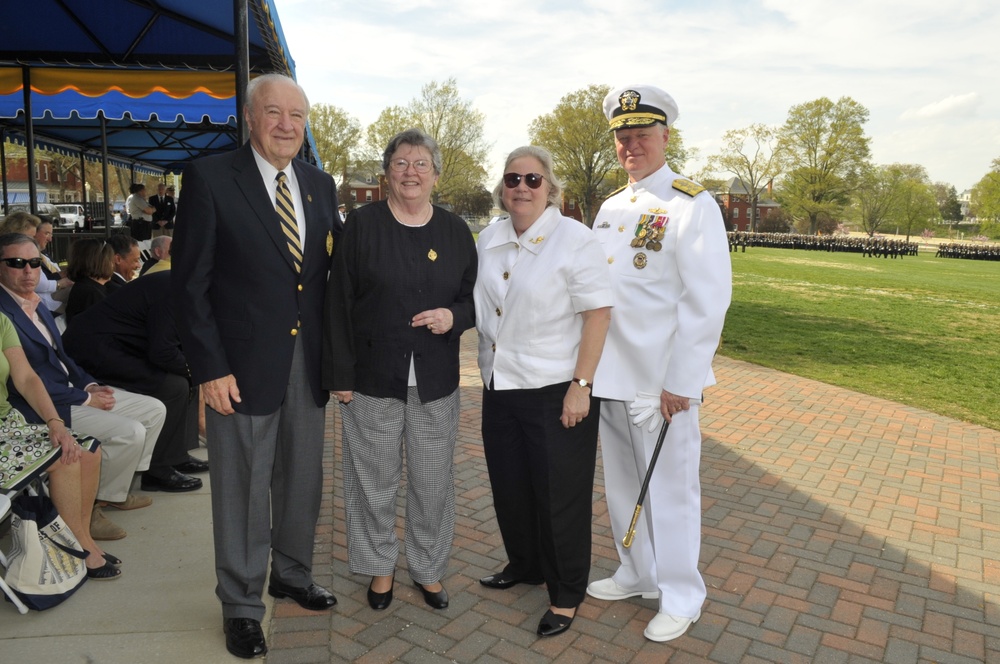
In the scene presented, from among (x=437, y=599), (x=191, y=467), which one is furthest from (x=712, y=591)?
(x=191, y=467)

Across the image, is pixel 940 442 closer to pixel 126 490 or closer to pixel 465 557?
pixel 465 557

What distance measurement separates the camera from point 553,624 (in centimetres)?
301

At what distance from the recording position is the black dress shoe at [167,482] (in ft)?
14.7

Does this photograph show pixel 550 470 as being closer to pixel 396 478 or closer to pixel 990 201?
pixel 396 478

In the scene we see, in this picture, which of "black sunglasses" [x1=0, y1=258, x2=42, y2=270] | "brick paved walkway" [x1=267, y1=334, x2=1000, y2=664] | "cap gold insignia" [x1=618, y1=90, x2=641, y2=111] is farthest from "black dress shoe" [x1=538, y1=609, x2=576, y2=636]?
"black sunglasses" [x1=0, y1=258, x2=42, y2=270]

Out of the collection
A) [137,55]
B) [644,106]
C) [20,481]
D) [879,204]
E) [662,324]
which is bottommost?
[20,481]

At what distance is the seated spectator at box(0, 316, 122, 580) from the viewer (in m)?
3.26

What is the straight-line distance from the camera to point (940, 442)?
6281 millimetres

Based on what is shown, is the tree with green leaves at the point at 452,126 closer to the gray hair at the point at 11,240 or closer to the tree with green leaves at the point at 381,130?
the tree with green leaves at the point at 381,130

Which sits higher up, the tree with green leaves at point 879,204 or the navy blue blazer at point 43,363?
the tree with green leaves at point 879,204

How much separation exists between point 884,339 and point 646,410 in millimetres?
11025

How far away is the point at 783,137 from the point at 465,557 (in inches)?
2992

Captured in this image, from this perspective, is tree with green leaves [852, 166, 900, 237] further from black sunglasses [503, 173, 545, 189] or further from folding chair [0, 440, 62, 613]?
folding chair [0, 440, 62, 613]

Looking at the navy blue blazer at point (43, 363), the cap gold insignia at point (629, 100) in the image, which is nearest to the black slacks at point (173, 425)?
the navy blue blazer at point (43, 363)
